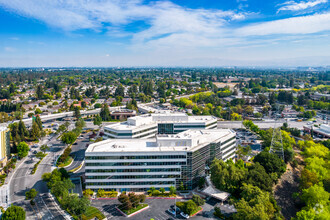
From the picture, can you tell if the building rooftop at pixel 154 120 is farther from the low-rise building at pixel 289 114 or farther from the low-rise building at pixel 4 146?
the low-rise building at pixel 289 114

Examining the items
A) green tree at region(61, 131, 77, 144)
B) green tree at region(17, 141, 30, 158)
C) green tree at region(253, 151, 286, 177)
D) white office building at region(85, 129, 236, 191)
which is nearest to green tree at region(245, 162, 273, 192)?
green tree at region(253, 151, 286, 177)

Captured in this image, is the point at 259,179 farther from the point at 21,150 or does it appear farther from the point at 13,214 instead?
the point at 21,150

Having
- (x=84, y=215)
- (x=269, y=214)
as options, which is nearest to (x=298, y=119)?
(x=269, y=214)

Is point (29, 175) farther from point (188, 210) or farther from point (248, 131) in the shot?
point (248, 131)

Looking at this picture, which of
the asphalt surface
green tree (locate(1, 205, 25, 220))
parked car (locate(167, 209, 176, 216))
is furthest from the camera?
the asphalt surface

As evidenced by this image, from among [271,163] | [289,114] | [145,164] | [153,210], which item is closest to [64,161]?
[145,164]

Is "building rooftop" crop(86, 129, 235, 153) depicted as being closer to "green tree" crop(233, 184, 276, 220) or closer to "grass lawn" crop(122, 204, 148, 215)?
"grass lawn" crop(122, 204, 148, 215)

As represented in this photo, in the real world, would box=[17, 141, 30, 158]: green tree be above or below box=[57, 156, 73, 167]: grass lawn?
above
